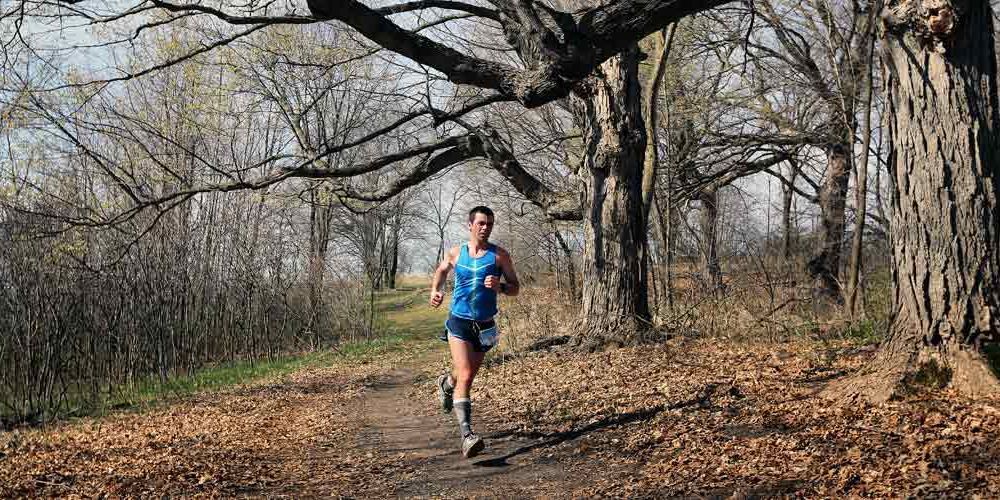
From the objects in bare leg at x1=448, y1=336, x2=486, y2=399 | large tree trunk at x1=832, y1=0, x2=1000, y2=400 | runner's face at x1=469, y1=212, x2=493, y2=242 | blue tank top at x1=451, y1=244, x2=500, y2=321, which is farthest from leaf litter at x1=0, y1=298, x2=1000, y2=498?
runner's face at x1=469, y1=212, x2=493, y2=242

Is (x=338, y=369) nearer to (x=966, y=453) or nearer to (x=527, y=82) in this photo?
(x=527, y=82)

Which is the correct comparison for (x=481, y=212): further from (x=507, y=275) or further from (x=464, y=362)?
(x=464, y=362)

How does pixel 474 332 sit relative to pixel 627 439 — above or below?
above

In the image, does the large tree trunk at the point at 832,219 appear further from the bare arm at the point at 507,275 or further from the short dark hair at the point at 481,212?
the short dark hair at the point at 481,212

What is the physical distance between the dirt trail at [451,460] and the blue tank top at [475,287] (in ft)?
3.79

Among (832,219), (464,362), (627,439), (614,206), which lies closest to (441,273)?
(464,362)

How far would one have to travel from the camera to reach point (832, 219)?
14.6 m

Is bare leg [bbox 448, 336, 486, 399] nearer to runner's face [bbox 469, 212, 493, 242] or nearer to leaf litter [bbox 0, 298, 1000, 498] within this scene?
leaf litter [bbox 0, 298, 1000, 498]

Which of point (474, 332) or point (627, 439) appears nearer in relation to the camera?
point (627, 439)

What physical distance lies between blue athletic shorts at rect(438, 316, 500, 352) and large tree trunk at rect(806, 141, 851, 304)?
8.16 meters

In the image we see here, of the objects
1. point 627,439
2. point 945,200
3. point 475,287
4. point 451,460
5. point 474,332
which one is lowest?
point 451,460

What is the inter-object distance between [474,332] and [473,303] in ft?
0.79

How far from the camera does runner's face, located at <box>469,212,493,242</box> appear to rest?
5918 millimetres

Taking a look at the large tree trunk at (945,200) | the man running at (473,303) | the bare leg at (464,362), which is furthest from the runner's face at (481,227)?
the large tree trunk at (945,200)
